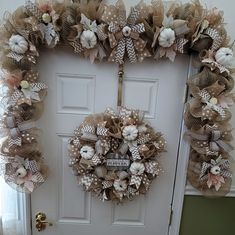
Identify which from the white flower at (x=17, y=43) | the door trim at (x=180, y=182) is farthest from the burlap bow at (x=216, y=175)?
the white flower at (x=17, y=43)

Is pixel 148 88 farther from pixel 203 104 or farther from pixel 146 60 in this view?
pixel 203 104

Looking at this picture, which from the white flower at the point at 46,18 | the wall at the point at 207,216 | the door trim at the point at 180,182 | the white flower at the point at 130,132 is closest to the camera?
the white flower at the point at 46,18

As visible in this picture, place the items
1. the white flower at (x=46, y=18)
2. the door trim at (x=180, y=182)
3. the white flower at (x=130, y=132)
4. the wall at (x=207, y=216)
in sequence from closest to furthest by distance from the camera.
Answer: the white flower at (x=46, y=18) → the white flower at (x=130, y=132) → the door trim at (x=180, y=182) → the wall at (x=207, y=216)

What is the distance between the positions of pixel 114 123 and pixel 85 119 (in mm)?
154

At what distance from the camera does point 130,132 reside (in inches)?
53.1

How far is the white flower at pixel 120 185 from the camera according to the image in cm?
142

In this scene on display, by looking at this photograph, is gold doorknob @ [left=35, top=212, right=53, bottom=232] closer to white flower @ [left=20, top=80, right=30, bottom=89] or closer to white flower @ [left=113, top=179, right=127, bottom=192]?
white flower @ [left=113, top=179, right=127, bottom=192]

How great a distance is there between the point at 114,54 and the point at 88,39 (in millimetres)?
142

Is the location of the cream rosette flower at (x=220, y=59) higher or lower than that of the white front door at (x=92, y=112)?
higher

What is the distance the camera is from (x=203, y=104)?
4.41 feet

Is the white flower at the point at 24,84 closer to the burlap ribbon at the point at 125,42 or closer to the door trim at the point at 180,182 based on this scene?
the burlap ribbon at the point at 125,42

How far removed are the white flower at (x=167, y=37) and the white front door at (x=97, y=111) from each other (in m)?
0.15

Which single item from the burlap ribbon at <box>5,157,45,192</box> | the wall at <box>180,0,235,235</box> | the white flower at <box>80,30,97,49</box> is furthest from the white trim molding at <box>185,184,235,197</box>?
the white flower at <box>80,30,97,49</box>

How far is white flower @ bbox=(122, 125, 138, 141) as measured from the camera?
1.35 m
